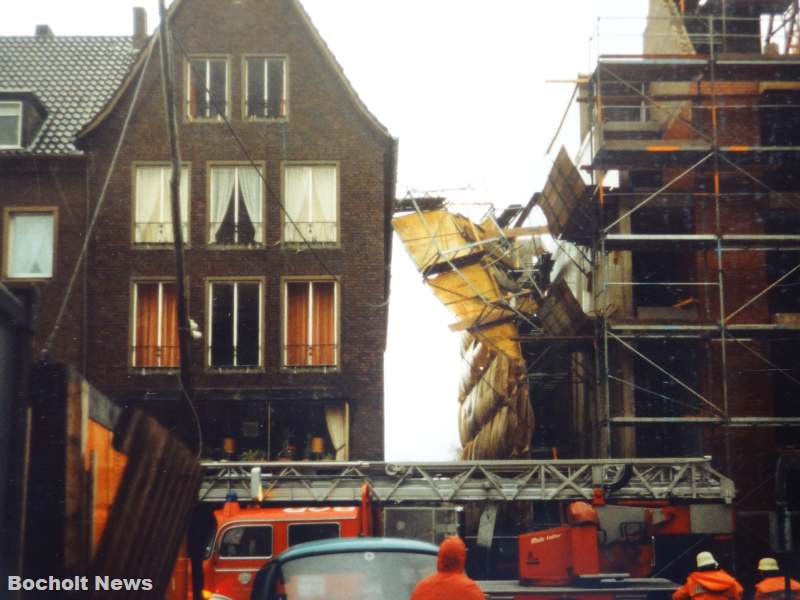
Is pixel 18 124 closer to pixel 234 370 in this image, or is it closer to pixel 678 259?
pixel 234 370

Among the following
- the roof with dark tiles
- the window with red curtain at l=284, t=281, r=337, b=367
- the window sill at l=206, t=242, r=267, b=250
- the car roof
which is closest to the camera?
the car roof

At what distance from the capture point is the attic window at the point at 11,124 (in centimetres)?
3262

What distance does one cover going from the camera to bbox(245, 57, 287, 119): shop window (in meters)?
32.7

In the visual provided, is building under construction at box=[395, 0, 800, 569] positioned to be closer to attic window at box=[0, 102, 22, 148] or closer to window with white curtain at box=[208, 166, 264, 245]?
window with white curtain at box=[208, 166, 264, 245]

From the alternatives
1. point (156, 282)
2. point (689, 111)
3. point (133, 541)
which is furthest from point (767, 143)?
point (133, 541)

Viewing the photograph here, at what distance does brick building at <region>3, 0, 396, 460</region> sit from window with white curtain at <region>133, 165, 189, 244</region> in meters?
0.04

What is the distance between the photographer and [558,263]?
39250 mm

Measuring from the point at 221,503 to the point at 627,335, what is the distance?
10.3 m

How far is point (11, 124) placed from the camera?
32719 millimetres

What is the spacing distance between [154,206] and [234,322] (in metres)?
3.72

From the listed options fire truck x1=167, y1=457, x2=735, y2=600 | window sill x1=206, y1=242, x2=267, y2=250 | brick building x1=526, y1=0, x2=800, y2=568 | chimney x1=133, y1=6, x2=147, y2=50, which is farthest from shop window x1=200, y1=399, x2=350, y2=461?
chimney x1=133, y1=6, x2=147, y2=50

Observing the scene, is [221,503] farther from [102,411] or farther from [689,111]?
[102,411]

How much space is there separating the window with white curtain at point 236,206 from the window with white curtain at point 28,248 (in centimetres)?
420

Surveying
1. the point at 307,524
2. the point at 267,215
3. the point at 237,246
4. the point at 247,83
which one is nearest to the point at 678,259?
the point at 267,215
